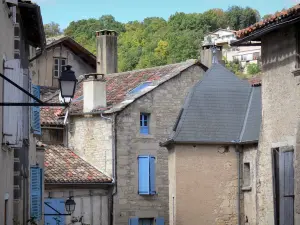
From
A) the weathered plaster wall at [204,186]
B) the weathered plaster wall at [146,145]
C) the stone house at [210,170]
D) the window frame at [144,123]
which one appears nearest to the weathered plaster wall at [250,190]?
the stone house at [210,170]

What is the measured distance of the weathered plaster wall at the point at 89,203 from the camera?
3412 cm

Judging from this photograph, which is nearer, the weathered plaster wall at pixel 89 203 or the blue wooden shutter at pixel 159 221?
the weathered plaster wall at pixel 89 203

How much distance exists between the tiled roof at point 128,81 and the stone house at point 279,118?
46.1 ft

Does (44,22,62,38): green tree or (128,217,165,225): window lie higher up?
(44,22,62,38): green tree

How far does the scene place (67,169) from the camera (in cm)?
3481

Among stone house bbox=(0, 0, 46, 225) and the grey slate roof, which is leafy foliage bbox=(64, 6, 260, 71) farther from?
stone house bbox=(0, 0, 46, 225)

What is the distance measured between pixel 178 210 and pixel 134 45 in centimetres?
5610

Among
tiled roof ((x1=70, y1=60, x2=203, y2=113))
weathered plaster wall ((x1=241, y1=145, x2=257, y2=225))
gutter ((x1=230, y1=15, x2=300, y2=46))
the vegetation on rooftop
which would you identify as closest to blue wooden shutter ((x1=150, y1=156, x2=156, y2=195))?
tiled roof ((x1=70, y1=60, x2=203, y2=113))

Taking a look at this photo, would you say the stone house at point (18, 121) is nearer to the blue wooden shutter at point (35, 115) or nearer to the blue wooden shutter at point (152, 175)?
the blue wooden shutter at point (35, 115)

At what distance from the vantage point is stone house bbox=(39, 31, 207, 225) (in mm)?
35219

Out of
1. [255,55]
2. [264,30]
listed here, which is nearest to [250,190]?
[264,30]

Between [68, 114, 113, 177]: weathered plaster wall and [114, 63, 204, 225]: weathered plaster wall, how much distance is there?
440 mm

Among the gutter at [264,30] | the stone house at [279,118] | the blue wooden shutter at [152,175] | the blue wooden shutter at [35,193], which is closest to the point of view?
the gutter at [264,30]

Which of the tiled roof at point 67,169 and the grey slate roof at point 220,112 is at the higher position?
the grey slate roof at point 220,112
